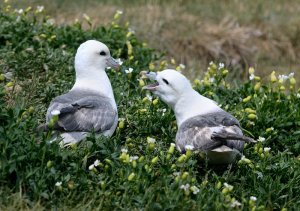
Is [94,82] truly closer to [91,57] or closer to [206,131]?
[91,57]

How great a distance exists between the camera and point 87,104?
6.30 metres

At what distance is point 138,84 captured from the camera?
7785 mm

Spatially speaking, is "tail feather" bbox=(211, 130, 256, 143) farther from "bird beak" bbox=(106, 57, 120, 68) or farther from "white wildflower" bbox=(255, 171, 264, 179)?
"bird beak" bbox=(106, 57, 120, 68)

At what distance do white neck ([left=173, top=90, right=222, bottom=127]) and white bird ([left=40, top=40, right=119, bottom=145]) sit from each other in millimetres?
532

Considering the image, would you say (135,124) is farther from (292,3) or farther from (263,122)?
(292,3)

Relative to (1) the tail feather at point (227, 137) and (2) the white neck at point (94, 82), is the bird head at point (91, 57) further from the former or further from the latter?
(1) the tail feather at point (227, 137)

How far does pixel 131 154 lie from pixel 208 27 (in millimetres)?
5657

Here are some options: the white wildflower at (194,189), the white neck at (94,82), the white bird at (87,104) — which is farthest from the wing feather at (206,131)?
the white neck at (94,82)

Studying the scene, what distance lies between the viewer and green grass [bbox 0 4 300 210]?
219 inches

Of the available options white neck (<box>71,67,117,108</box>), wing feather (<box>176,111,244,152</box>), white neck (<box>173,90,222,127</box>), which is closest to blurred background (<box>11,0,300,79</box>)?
white neck (<box>71,67,117,108</box>)

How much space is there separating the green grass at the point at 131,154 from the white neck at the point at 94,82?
355 millimetres

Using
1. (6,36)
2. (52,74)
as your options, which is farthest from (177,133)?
(6,36)

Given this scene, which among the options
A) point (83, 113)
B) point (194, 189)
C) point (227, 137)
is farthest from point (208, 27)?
point (194, 189)

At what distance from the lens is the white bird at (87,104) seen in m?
6.10
